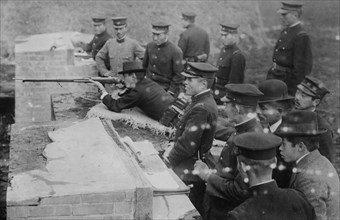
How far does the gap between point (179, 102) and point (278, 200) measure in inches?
126

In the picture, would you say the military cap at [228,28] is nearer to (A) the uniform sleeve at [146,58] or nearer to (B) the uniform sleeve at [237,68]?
(B) the uniform sleeve at [237,68]

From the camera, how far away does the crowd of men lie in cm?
349

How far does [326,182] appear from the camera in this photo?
12.2ft

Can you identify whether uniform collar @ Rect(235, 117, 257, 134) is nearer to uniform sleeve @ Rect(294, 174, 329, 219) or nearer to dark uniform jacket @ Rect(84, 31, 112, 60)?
→ uniform sleeve @ Rect(294, 174, 329, 219)

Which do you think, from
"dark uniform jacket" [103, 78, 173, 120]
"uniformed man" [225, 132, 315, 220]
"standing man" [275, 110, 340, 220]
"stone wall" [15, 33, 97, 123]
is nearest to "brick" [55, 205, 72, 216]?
"uniformed man" [225, 132, 315, 220]

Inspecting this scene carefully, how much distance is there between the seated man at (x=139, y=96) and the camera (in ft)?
21.8

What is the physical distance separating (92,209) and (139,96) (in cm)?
324

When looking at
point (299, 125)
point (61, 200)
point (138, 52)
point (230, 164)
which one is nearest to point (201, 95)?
point (230, 164)

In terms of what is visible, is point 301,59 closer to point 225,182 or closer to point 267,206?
point 225,182

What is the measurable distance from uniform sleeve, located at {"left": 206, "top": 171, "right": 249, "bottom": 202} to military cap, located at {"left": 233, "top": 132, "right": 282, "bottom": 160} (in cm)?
46

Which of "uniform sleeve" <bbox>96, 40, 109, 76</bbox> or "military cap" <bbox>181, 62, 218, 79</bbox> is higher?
"military cap" <bbox>181, 62, 218, 79</bbox>

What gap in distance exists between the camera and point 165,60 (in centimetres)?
811

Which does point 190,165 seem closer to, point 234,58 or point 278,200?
point 278,200

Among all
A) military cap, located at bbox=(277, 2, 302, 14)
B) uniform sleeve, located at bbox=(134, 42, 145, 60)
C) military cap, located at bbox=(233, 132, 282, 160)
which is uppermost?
military cap, located at bbox=(277, 2, 302, 14)
